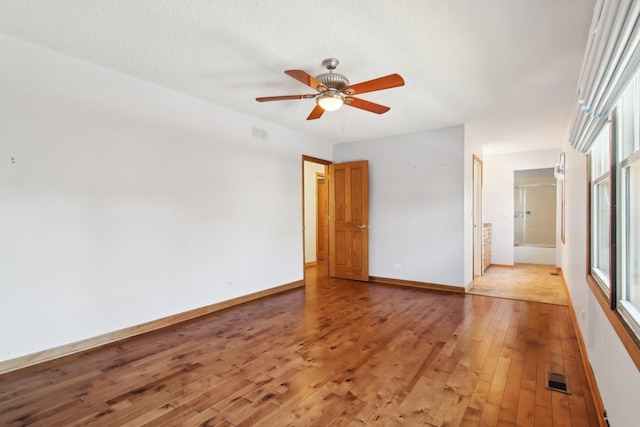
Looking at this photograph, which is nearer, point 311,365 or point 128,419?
point 128,419

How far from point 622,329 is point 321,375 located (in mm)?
1829

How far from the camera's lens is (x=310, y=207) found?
7.76 m

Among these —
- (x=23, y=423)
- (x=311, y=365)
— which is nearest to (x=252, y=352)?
(x=311, y=365)

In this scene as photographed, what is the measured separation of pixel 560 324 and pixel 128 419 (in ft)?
13.5

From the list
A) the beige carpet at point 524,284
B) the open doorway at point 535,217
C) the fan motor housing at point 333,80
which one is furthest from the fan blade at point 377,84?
the open doorway at point 535,217

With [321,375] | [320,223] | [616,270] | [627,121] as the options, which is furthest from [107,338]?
[320,223]

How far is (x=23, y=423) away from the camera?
186cm

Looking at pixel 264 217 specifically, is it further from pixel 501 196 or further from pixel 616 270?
pixel 501 196

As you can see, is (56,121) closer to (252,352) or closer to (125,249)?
(125,249)

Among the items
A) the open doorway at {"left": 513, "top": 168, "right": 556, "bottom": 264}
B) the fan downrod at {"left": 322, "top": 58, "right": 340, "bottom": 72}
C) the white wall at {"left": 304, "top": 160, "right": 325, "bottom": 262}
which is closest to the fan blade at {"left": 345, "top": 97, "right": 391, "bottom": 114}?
the fan downrod at {"left": 322, "top": 58, "right": 340, "bottom": 72}

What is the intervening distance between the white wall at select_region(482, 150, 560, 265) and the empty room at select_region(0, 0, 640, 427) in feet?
8.63

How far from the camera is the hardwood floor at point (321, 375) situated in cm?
191

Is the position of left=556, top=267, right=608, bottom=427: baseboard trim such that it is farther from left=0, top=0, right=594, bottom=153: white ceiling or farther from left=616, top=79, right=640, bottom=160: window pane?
left=0, top=0, right=594, bottom=153: white ceiling

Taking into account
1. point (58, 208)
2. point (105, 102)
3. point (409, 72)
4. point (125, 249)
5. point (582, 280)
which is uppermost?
point (409, 72)
